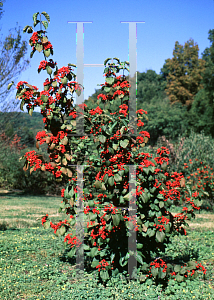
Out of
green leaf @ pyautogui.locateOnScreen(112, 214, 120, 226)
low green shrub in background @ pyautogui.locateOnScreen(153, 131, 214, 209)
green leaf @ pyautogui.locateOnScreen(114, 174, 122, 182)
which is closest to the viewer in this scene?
green leaf @ pyautogui.locateOnScreen(112, 214, 120, 226)

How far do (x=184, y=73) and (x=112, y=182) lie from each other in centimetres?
3170

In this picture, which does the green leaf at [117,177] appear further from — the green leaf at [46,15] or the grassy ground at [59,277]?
the green leaf at [46,15]

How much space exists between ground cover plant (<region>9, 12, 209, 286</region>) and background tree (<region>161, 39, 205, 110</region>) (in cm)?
2685

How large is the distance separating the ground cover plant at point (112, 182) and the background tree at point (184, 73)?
26.9 m

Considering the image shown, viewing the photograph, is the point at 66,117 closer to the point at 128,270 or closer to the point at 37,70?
the point at 37,70

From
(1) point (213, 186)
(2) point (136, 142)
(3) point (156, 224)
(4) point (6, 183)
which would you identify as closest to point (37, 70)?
(2) point (136, 142)

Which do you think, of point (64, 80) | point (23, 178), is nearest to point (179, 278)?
point (64, 80)

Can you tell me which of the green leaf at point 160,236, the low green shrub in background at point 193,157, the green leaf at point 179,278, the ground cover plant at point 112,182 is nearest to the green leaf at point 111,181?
the ground cover plant at point 112,182

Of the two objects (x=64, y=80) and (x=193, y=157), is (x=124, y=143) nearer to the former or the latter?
(x=64, y=80)

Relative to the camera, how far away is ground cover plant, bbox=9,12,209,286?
297 cm

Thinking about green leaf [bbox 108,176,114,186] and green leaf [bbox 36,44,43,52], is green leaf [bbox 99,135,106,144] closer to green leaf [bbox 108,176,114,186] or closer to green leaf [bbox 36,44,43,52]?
green leaf [bbox 108,176,114,186]

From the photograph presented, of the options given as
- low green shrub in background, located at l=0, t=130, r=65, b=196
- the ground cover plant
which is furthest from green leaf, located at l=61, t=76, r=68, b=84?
low green shrub in background, located at l=0, t=130, r=65, b=196

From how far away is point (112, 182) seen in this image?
9.30ft

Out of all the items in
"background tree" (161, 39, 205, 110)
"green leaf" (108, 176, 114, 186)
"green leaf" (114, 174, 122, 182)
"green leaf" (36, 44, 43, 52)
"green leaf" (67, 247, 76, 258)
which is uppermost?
"background tree" (161, 39, 205, 110)
